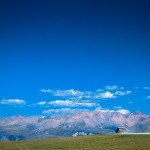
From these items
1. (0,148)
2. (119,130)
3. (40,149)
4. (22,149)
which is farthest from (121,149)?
(119,130)

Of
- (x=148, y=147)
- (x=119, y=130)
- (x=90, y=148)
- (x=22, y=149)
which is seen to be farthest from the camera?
(x=119, y=130)

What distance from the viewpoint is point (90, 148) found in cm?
5569

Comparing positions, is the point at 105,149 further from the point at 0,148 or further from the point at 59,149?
the point at 0,148

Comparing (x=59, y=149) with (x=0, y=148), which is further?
(x=0, y=148)

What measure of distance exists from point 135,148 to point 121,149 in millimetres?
Answer: 2301

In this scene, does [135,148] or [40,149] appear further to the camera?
[40,149]

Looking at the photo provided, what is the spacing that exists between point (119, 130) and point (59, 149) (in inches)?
1880

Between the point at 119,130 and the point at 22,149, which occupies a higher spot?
the point at 119,130

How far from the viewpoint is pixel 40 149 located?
5822cm

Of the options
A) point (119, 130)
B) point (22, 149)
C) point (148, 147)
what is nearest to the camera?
point (148, 147)

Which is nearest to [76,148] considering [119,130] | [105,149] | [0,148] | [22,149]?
[105,149]

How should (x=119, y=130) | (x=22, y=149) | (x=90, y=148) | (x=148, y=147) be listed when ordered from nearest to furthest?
(x=148, y=147) < (x=90, y=148) < (x=22, y=149) < (x=119, y=130)

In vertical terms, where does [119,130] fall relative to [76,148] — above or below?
above

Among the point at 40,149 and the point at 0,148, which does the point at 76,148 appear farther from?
the point at 0,148
